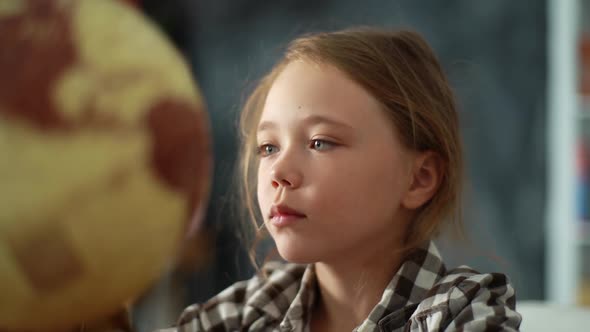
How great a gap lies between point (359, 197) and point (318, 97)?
0.13 metres

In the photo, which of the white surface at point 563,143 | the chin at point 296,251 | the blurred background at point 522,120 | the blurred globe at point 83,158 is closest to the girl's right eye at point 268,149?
the chin at point 296,251

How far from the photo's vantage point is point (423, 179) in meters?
1.02

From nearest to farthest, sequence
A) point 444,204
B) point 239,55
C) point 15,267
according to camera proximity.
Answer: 1. point 15,267
2. point 444,204
3. point 239,55

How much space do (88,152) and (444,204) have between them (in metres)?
0.65

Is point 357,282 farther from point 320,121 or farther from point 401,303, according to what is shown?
point 320,121

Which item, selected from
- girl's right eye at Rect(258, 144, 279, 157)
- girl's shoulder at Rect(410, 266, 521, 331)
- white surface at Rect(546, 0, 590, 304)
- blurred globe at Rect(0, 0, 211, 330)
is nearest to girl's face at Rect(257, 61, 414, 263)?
girl's right eye at Rect(258, 144, 279, 157)

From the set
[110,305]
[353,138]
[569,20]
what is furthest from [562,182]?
[110,305]

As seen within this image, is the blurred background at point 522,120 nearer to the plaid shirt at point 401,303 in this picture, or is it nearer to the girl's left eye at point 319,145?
the plaid shirt at point 401,303

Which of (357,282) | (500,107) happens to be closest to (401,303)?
(357,282)

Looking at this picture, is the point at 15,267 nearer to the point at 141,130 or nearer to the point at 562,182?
the point at 141,130

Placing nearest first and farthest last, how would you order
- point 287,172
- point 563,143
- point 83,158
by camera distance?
point 83,158 < point 287,172 < point 563,143

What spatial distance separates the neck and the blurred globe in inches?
19.6

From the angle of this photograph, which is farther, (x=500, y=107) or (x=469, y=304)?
(x=500, y=107)

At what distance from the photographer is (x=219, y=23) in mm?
2520
